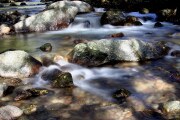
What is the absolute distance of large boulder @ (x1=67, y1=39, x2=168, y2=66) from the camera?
7.56 meters

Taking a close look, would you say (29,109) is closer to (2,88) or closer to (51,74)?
(2,88)

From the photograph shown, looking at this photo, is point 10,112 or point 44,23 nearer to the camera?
point 10,112

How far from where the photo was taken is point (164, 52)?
27.7ft

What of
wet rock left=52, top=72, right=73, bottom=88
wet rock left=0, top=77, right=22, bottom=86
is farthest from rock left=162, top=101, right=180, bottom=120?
wet rock left=0, top=77, right=22, bottom=86

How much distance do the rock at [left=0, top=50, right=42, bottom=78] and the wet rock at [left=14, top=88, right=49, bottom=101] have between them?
0.97 metres

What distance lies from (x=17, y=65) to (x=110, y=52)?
2442 mm

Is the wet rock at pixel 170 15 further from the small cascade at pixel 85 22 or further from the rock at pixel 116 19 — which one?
the small cascade at pixel 85 22

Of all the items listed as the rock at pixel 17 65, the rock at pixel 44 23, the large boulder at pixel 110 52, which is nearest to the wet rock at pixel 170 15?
the rock at pixel 44 23

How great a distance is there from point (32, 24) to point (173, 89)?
8.65 metres

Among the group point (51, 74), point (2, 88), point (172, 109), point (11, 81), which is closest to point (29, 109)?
point (2, 88)

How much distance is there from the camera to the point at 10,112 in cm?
484

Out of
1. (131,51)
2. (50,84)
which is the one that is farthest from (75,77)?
(131,51)

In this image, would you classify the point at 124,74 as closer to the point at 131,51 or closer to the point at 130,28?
the point at 131,51

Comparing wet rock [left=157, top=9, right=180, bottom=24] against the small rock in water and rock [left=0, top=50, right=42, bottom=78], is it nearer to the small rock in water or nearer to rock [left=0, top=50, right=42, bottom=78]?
the small rock in water
